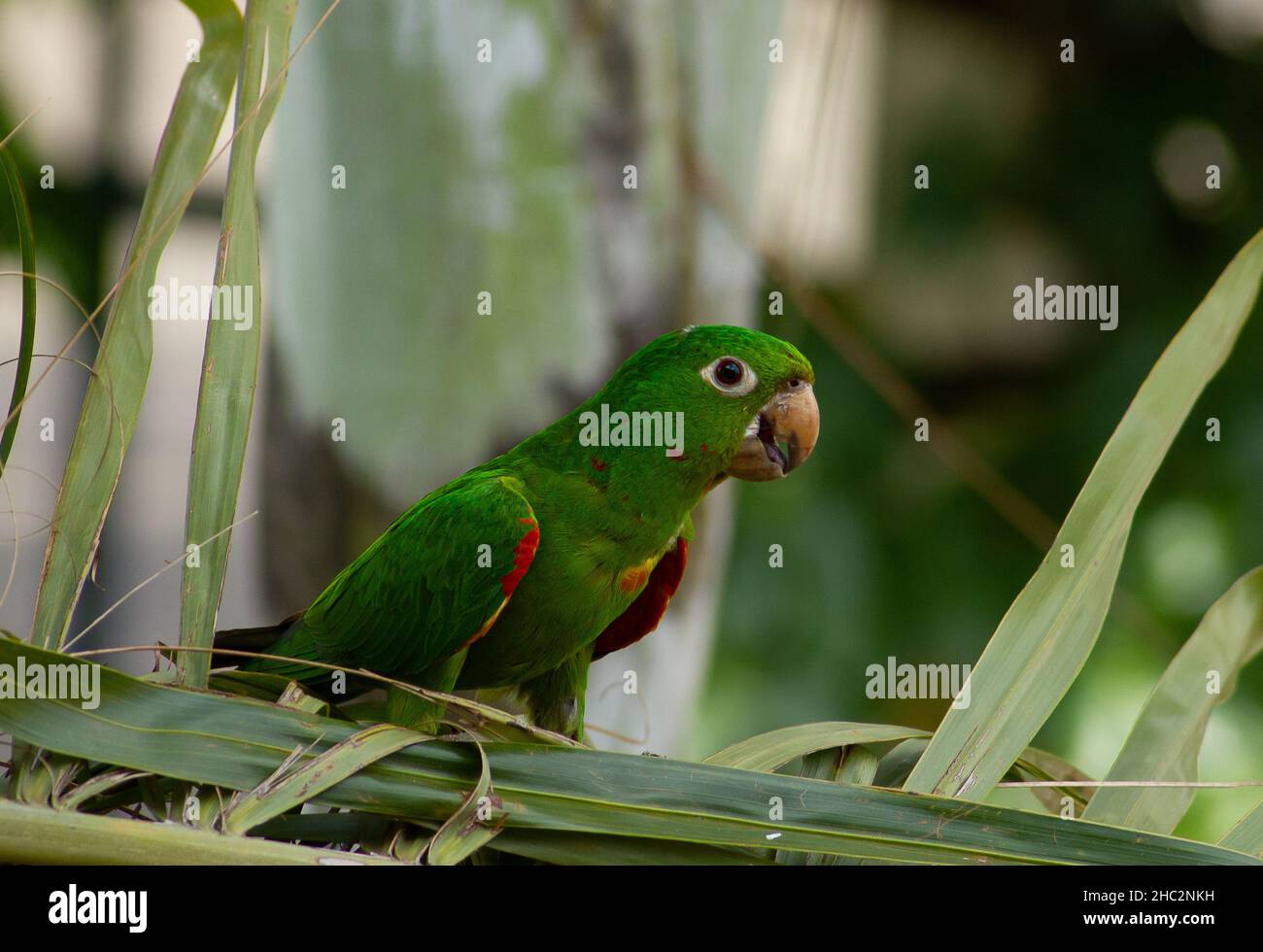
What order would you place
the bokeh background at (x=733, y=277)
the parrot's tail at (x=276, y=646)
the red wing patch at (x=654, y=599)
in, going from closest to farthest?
1. the parrot's tail at (x=276, y=646)
2. the red wing patch at (x=654, y=599)
3. the bokeh background at (x=733, y=277)

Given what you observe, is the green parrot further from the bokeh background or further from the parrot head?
the bokeh background

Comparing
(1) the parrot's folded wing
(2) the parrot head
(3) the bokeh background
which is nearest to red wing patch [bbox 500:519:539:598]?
(1) the parrot's folded wing

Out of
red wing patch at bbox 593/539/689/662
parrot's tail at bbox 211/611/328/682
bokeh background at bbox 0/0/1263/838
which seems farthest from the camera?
bokeh background at bbox 0/0/1263/838

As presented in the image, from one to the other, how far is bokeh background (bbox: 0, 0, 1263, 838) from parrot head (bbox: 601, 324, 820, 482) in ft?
0.85

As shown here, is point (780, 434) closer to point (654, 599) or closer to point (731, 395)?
point (731, 395)

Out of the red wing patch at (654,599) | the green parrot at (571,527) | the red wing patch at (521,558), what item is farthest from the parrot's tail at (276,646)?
the red wing patch at (654,599)

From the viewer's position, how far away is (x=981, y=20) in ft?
12.2

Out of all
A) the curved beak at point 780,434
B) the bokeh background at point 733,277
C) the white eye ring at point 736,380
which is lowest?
the curved beak at point 780,434

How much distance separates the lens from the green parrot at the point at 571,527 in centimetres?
116

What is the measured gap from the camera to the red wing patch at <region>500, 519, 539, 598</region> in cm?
115

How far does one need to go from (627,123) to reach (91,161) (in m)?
2.44

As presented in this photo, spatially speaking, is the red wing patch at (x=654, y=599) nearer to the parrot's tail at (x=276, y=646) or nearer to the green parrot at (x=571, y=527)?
the green parrot at (x=571, y=527)
